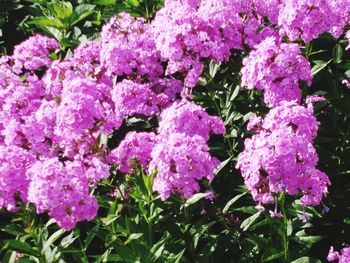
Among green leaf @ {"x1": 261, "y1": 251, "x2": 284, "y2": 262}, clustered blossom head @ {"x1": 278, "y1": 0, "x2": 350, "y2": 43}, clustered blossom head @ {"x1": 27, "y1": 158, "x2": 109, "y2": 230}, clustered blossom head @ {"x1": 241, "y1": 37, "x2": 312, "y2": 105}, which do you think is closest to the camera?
clustered blossom head @ {"x1": 27, "y1": 158, "x2": 109, "y2": 230}

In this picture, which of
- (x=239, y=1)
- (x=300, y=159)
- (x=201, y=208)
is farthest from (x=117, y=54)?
(x=300, y=159)

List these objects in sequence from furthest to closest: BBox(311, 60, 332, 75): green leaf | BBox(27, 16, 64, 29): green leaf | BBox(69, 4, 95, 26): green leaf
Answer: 1. BBox(69, 4, 95, 26): green leaf
2. BBox(27, 16, 64, 29): green leaf
3. BBox(311, 60, 332, 75): green leaf

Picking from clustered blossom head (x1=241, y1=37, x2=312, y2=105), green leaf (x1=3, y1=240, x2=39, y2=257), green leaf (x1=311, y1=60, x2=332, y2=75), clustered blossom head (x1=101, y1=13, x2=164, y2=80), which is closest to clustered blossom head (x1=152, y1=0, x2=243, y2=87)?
clustered blossom head (x1=101, y1=13, x2=164, y2=80)

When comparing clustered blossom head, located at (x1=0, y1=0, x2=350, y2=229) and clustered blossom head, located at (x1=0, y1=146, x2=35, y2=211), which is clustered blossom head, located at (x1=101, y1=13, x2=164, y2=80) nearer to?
clustered blossom head, located at (x1=0, y1=0, x2=350, y2=229)

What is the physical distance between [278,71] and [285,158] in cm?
107

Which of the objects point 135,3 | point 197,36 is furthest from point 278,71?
point 135,3

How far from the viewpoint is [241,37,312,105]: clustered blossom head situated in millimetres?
4562

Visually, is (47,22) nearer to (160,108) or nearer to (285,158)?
(160,108)

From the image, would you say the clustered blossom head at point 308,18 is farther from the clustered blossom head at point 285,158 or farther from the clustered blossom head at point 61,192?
the clustered blossom head at point 61,192

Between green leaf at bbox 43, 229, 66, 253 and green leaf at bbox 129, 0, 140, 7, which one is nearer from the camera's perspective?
green leaf at bbox 43, 229, 66, 253

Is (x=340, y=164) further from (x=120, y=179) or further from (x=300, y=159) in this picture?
(x=120, y=179)

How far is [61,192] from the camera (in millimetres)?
3592

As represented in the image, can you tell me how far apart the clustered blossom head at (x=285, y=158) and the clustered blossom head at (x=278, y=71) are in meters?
0.56

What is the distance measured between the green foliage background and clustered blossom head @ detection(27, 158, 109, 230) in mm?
353
